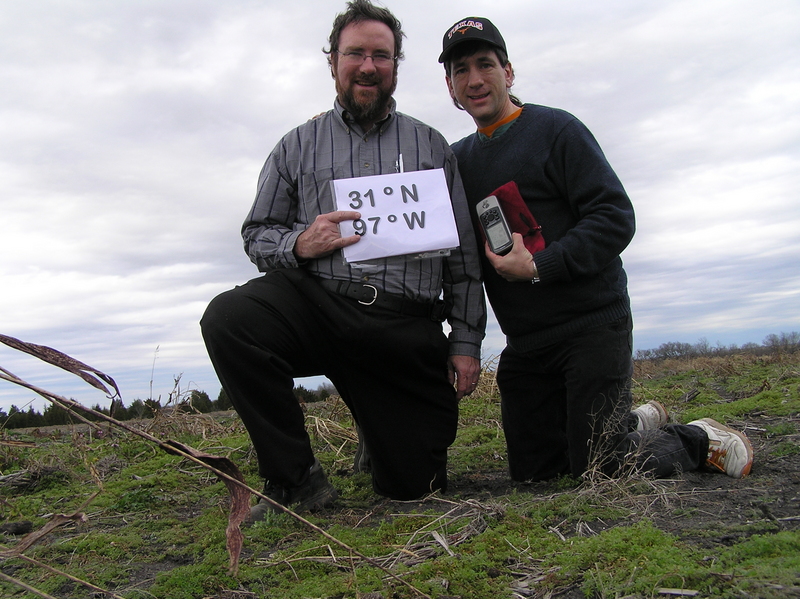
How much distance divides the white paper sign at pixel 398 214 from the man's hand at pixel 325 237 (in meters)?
0.04

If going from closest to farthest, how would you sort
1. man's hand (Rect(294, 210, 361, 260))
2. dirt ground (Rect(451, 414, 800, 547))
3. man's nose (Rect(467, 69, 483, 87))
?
dirt ground (Rect(451, 414, 800, 547))
man's hand (Rect(294, 210, 361, 260))
man's nose (Rect(467, 69, 483, 87))

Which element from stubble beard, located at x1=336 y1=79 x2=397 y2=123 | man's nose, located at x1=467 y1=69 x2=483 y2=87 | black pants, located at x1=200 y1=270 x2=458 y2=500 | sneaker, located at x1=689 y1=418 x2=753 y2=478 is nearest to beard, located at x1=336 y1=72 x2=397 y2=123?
stubble beard, located at x1=336 y1=79 x2=397 y2=123

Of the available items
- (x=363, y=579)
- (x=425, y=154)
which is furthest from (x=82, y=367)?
(x=425, y=154)

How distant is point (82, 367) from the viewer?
885mm

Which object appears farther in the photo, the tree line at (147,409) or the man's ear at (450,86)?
the tree line at (147,409)

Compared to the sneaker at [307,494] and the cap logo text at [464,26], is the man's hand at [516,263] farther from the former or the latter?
the sneaker at [307,494]

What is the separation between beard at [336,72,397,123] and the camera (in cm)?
359

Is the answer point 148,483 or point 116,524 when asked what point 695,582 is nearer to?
point 116,524

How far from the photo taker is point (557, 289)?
333 cm

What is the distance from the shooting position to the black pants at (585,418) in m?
3.19

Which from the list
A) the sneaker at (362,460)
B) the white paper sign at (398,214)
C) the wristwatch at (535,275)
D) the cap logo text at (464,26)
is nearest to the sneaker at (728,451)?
the wristwatch at (535,275)

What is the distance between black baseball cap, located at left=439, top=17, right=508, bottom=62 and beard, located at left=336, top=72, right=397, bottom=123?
0.38 metres

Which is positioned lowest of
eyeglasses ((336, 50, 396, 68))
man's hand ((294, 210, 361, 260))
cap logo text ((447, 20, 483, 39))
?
man's hand ((294, 210, 361, 260))

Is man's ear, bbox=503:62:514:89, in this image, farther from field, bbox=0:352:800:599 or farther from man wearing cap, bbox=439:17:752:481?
field, bbox=0:352:800:599
